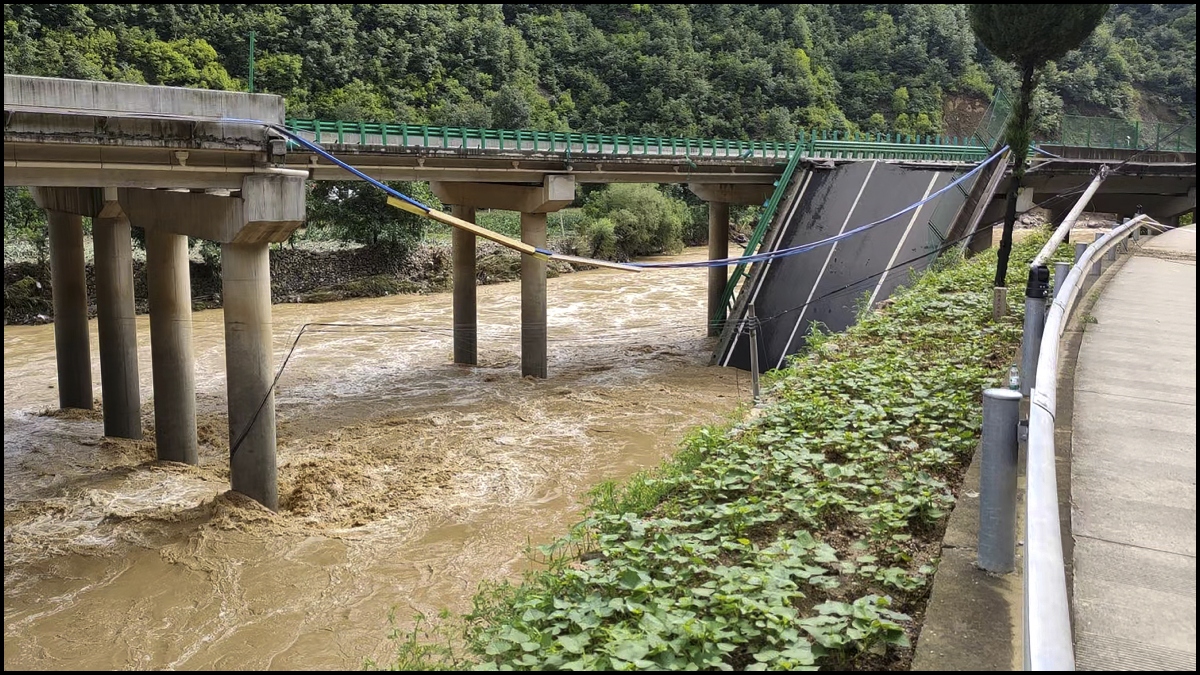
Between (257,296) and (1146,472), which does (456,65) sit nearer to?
(257,296)

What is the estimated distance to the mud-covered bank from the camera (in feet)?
105

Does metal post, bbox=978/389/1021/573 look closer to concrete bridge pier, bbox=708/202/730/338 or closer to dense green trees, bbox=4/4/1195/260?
concrete bridge pier, bbox=708/202/730/338

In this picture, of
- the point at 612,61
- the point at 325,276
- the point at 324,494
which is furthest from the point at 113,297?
the point at 612,61

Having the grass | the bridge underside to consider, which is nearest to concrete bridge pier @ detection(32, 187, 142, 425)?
the grass

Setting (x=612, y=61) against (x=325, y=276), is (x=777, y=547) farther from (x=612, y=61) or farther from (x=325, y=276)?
(x=612, y=61)

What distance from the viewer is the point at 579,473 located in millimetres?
15992

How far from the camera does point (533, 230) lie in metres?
23.8

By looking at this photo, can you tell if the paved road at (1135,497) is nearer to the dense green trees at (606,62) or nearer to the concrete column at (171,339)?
the concrete column at (171,339)

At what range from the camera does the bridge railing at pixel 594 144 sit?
19797mm

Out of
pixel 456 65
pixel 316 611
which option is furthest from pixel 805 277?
pixel 456 65

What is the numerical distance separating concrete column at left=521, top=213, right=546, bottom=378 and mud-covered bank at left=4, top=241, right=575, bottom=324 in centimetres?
1206

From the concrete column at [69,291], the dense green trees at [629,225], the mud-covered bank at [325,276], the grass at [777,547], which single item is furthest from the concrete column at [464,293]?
the dense green trees at [629,225]

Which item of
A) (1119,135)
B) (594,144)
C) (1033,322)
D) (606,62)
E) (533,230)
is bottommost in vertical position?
(1033,322)

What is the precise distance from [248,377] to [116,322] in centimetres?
558
